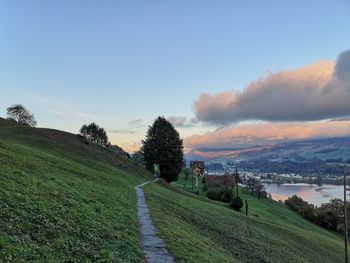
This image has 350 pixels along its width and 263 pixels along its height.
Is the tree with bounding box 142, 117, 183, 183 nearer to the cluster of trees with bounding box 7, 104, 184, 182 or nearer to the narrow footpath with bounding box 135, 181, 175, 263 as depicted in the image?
the cluster of trees with bounding box 7, 104, 184, 182

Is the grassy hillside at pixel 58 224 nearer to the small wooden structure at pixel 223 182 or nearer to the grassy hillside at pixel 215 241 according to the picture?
the grassy hillside at pixel 215 241

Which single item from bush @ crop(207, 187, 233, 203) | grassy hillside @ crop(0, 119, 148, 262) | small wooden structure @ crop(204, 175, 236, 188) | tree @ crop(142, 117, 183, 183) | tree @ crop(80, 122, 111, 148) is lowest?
bush @ crop(207, 187, 233, 203)

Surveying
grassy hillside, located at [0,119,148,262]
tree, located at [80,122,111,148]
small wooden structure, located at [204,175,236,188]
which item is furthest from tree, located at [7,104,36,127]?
grassy hillside, located at [0,119,148,262]

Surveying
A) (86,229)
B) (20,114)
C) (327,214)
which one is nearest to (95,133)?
(20,114)

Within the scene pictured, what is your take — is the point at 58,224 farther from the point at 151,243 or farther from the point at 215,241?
the point at 215,241

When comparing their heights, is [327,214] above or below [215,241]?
below

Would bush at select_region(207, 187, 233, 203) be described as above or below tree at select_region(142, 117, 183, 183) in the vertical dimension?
below

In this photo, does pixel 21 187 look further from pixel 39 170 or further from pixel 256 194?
pixel 256 194

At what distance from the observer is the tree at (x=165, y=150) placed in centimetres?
9238

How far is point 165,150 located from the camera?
92625mm

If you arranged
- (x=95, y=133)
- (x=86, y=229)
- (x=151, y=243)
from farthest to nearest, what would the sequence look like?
(x=95, y=133) → (x=151, y=243) → (x=86, y=229)

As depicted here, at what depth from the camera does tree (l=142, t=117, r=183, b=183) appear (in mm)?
92375

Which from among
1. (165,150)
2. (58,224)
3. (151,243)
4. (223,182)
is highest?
(165,150)

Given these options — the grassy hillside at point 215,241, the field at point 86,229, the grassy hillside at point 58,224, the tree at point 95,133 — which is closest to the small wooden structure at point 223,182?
the tree at point 95,133
